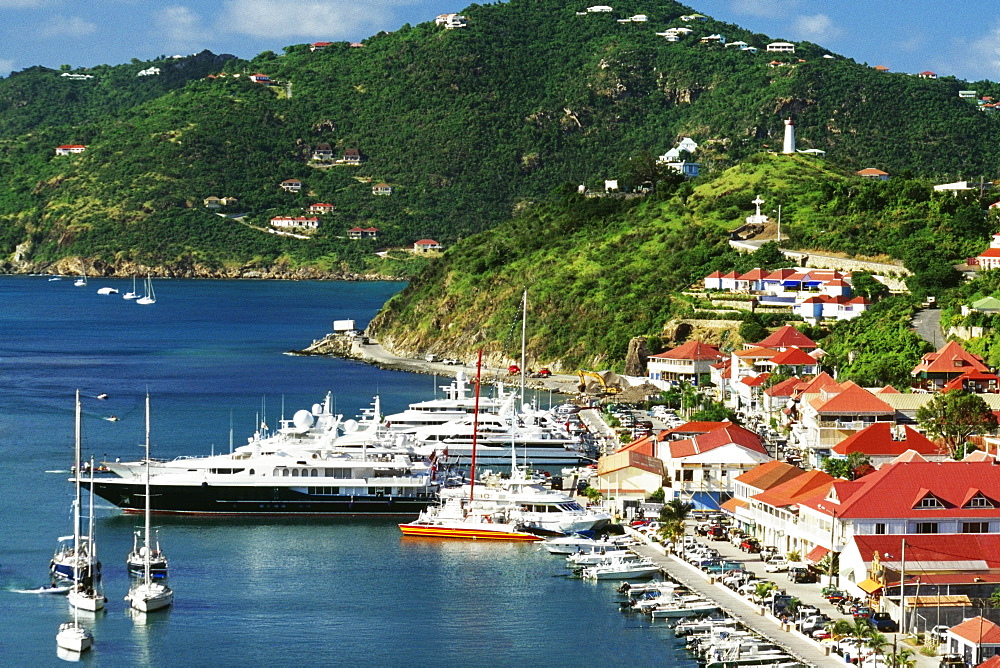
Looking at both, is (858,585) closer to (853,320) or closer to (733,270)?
(853,320)

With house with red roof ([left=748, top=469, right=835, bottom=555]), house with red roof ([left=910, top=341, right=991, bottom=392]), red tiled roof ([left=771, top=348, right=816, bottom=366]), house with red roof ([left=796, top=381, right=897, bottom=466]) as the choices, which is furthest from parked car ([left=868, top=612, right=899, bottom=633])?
red tiled roof ([left=771, top=348, right=816, bottom=366])

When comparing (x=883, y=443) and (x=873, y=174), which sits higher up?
(x=873, y=174)

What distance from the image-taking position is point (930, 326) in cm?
8681

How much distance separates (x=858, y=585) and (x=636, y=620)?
5.89 metres

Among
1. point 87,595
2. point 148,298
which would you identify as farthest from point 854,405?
point 148,298

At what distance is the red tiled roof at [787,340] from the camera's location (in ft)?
289

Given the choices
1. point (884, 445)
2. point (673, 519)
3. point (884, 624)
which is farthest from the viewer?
point (884, 445)

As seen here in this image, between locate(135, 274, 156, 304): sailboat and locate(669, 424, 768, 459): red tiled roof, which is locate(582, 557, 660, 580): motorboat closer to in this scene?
locate(669, 424, 768, 459): red tiled roof

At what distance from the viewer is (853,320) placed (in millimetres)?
91812

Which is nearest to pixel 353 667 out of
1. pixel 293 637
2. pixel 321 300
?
pixel 293 637

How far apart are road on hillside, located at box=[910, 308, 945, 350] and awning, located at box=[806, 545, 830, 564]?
3604 centimetres

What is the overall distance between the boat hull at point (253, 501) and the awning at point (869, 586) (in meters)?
19.6

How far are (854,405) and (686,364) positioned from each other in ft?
78.0

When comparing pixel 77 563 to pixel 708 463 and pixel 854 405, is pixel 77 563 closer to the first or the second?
pixel 708 463
